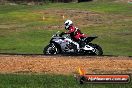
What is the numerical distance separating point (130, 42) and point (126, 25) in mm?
17845

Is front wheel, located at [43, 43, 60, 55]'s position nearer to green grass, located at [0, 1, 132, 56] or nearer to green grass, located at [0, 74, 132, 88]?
green grass, located at [0, 1, 132, 56]

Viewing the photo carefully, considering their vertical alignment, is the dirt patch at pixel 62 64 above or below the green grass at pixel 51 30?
above

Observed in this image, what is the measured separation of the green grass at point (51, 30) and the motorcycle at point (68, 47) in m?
5.04

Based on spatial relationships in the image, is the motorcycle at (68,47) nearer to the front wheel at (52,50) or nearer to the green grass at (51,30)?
the front wheel at (52,50)

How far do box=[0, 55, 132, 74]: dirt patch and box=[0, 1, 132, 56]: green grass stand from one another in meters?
8.24

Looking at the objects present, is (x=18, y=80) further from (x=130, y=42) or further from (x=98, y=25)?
(x=98, y=25)

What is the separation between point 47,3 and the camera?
98.4 metres

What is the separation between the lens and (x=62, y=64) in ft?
68.9

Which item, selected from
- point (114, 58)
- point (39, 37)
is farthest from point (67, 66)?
point (39, 37)

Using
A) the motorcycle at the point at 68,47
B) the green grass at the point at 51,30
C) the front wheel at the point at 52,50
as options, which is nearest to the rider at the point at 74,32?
the motorcycle at the point at 68,47

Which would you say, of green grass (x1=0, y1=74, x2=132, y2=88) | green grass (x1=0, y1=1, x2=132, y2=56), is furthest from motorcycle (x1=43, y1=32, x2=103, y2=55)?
green grass (x1=0, y1=74, x2=132, y2=88)

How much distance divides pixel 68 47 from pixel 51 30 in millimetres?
25312

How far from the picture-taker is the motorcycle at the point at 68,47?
25953 mm

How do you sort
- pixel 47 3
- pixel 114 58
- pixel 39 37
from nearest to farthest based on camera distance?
1. pixel 114 58
2. pixel 39 37
3. pixel 47 3
